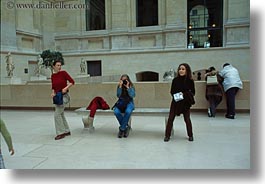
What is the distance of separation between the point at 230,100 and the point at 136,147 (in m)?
3.29

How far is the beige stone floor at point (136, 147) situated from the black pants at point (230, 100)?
0.86 feet

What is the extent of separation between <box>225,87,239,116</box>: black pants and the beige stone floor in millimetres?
261

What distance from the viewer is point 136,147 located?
414 cm

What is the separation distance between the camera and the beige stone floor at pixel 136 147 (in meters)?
3.48

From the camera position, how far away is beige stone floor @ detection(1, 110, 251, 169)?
3.48 m

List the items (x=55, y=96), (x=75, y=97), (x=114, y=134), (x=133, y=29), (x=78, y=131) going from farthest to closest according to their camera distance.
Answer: (x=75, y=97) → (x=133, y=29) → (x=78, y=131) → (x=114, y=134) → (x=55, y=96)

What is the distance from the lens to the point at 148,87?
721 centimetres

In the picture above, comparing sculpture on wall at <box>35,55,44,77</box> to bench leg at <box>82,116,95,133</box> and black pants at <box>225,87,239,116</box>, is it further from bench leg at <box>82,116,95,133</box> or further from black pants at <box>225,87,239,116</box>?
black pants at <box>225,87,239,116</box>

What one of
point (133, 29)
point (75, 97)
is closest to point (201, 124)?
point (133, 29)

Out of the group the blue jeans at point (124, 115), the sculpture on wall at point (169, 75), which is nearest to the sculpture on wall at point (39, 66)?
the sculpture on wall at point (169, 75)

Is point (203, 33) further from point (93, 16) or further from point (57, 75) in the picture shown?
point (57, 75)

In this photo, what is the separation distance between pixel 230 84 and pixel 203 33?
166 centimetres

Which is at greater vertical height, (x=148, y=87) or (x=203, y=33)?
(x=203, y=33)
